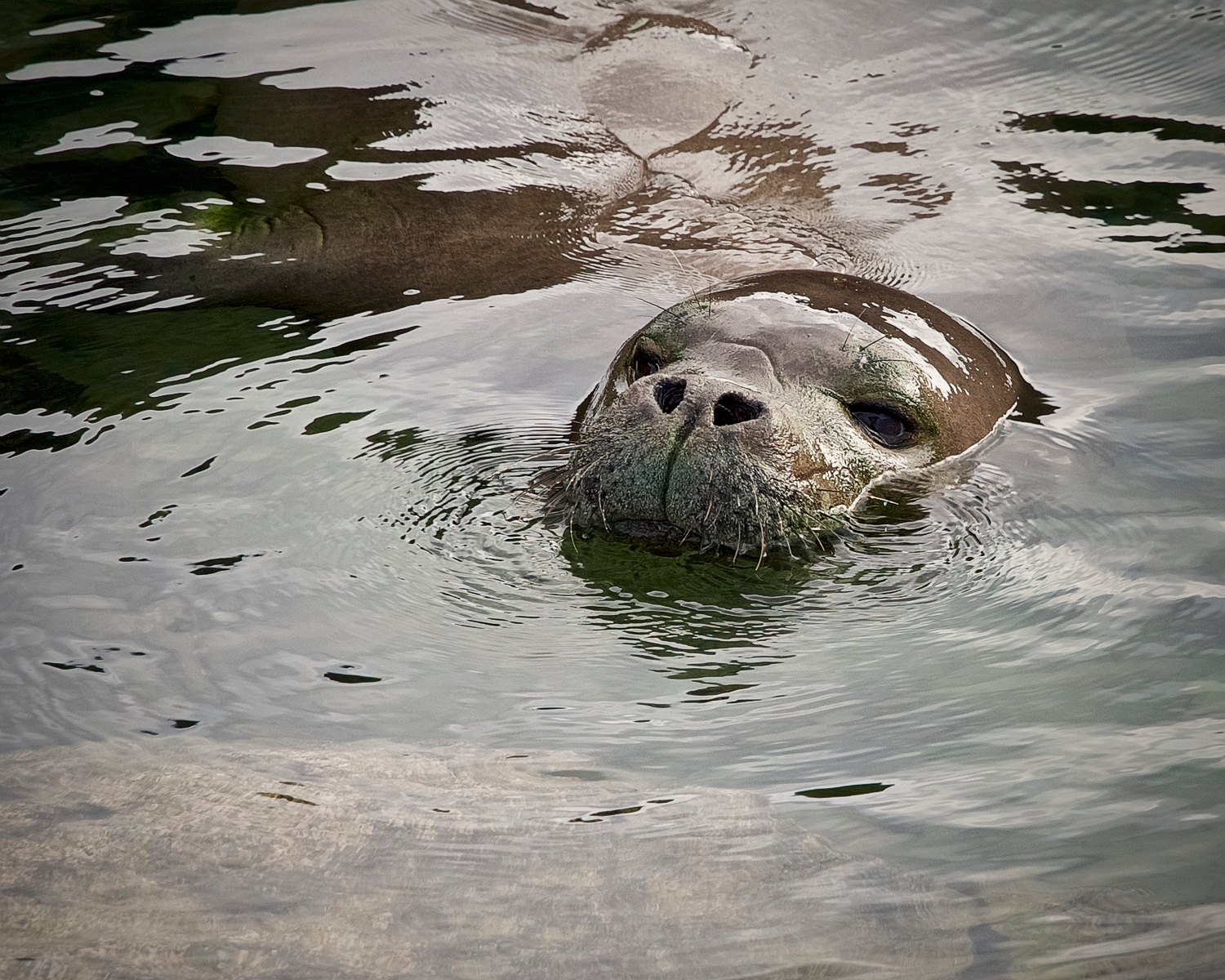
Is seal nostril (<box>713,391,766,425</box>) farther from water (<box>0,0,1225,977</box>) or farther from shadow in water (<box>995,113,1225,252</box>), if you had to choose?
shadow in water (<box>995,113,1225,252</box>)

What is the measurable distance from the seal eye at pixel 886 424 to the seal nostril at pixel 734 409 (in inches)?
26.6

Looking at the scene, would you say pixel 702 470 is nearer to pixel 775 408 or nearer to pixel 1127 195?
pixel 775 408

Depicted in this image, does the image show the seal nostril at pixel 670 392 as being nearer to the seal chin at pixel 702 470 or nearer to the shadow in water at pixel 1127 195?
the seal chin at pixel 702 470

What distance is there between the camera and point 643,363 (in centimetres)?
529

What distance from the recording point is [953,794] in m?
3.08

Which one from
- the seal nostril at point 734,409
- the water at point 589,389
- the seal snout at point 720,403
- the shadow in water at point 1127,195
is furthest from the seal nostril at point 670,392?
the shadow in water at point 1127,195

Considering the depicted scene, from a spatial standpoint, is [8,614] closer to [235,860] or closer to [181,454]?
[181,454]

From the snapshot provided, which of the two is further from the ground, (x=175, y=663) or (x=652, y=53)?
(x=652, y=53)

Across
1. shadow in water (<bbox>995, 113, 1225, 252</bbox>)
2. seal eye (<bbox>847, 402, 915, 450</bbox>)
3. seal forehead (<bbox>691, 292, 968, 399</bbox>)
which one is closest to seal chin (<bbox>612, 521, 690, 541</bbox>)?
seal forehead (<bbox>691, 292, 968, 399</bbox>)

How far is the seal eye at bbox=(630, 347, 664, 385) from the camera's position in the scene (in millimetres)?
5176

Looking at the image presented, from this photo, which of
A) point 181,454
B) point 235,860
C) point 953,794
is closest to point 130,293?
point 181,454

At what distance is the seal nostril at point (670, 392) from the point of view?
454 centimetres

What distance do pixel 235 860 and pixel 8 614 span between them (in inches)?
60.3

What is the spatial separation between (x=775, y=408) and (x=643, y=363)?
89 centimetres
